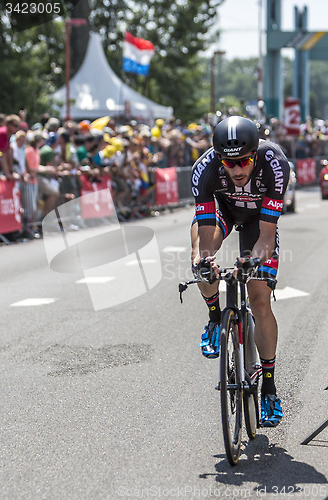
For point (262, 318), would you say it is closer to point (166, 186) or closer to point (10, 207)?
point (10, 207)

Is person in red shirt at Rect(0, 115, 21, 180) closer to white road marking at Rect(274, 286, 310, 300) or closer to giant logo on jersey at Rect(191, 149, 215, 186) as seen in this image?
white road marking at Rect(274, 286, 310, 300)

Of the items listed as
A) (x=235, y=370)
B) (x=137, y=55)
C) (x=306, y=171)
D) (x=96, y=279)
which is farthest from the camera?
(x=306, y=171)

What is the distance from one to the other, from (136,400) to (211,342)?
0.65 metres

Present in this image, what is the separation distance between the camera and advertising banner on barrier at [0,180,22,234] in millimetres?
13074

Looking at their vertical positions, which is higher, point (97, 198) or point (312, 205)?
point (97, 198)

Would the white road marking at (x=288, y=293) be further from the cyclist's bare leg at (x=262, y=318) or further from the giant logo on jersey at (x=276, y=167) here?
the giant logo on jersey at (x=276, y=167)

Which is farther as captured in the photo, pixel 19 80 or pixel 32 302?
pixel 19 80

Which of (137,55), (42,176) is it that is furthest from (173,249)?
(137,55)

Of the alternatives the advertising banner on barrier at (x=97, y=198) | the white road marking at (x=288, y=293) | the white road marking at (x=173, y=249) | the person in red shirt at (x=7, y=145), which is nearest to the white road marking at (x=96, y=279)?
the white road marking at (x=288, y=293)

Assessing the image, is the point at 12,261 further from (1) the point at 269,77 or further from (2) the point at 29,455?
(1) the point at 269,77

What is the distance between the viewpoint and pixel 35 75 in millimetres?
28234

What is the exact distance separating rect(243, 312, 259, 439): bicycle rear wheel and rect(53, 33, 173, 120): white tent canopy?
22.5m

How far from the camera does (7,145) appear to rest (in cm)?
1313

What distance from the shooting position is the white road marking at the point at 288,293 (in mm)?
8664
